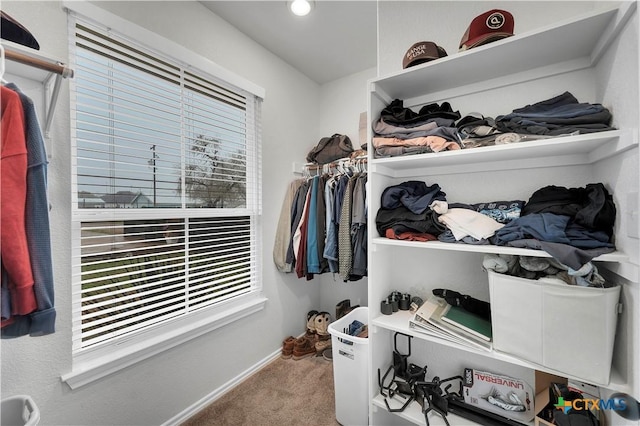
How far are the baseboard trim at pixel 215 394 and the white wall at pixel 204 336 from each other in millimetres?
28

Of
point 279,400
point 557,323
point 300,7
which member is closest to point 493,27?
point 557,323

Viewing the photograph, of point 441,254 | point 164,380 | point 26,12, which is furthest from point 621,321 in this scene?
point 26,12

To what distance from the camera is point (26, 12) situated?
1118 mm

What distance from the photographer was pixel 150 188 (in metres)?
1.56

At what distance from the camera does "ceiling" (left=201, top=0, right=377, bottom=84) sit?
5.94 ft

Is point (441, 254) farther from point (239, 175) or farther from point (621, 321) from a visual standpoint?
point (239, 175)

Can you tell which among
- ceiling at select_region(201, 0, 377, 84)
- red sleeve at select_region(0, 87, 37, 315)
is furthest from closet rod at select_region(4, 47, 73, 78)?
ceiling at select_region(201, 0, 377, 84)

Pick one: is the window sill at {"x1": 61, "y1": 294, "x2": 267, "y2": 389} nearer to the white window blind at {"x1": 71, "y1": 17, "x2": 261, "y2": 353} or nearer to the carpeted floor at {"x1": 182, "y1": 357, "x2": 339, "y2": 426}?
the white window blind at {"x1": 71, "y1": 17, "x2": 261, "y2": 353}

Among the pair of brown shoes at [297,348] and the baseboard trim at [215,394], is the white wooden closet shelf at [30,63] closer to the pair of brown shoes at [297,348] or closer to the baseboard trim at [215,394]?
the baseboard trim at [215,394]

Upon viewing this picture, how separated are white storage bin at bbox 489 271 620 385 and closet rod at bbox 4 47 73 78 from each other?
1.66 meters

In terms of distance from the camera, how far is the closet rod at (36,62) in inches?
29.9

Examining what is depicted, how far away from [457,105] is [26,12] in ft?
6.51

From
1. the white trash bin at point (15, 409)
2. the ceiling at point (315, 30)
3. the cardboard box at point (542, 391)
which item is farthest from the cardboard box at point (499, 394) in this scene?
the ceiling at point (315, 30)

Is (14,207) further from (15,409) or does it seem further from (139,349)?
(139,349)
